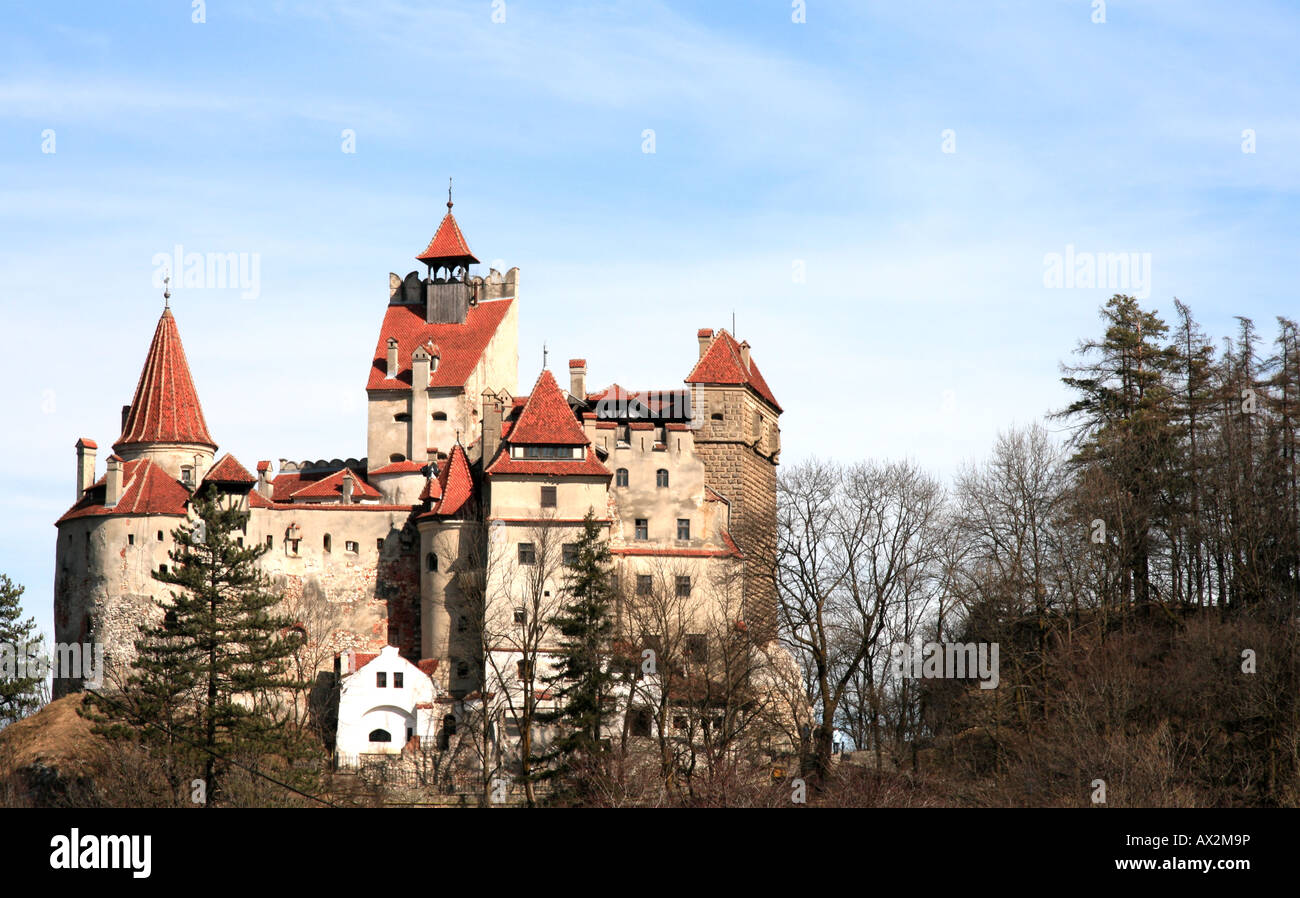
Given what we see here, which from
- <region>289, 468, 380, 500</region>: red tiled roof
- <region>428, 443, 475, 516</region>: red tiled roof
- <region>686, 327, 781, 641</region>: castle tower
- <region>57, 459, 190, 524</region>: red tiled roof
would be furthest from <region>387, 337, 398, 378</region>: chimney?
<region>686, 327, 781, 641</region>: castle tower

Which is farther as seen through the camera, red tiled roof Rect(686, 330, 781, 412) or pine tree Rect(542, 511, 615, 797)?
red tiled roof Rect(686, 330, 781, 412)

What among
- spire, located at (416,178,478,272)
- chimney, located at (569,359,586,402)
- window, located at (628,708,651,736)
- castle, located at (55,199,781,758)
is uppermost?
spire, located at (416,178,478,272)

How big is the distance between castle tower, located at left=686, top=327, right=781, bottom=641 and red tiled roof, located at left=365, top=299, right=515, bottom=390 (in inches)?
399

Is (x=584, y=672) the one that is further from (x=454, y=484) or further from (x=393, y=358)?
(x=393, y=358)

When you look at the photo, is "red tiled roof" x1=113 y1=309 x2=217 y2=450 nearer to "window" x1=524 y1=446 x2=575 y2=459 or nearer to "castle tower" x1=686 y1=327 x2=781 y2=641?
"window" x1=524 y1=446 x2=575 y2=459

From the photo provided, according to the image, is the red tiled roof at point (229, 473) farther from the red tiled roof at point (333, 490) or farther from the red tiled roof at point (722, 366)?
the red tiled roof at point (722, 366)

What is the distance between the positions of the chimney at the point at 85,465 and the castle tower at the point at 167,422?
1.04 meters

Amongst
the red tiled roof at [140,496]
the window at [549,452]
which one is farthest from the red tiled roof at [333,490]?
the window at [549,452]

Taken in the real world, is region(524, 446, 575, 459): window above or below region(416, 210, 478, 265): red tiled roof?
below

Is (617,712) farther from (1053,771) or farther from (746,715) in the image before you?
(1053,771)

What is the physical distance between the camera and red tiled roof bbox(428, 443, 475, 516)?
70.2m

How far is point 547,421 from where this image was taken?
231 ft

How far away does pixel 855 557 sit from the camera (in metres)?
65.9
